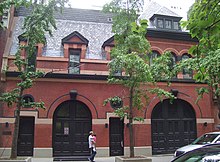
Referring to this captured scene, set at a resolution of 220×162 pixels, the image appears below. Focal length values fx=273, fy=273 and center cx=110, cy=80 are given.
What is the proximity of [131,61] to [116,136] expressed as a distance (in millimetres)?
7453

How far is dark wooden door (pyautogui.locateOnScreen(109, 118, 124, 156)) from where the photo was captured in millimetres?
18531

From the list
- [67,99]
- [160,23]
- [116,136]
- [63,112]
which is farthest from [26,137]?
[160,23]

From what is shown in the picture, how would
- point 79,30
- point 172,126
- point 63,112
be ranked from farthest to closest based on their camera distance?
1. point 79,30
2. point 172,126
3. point 63,112

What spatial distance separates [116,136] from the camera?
18766mm

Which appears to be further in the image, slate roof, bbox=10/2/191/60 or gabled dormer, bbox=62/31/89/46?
slate roof, bbox=10/2/191/60

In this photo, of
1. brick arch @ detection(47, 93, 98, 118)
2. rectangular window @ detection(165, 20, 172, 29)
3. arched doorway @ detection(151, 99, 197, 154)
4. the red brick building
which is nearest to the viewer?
the red brick building

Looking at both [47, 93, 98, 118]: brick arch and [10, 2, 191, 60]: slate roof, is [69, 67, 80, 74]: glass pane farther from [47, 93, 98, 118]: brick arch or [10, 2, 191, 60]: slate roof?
[47, 93, 98, 118]: brick arch

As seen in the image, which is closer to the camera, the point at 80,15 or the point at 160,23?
the point at 160,23

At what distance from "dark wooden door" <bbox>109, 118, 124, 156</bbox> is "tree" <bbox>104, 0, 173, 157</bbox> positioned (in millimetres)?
4634

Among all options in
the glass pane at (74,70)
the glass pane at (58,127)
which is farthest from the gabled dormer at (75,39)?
the glass pane at (58,127)

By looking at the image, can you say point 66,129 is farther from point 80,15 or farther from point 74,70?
point 80,15

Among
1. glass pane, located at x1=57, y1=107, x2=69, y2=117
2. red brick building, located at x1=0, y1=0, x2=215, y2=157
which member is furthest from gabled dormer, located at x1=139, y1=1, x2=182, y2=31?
glass pane, located at x1=57, y1=107, x2=69, y2=117

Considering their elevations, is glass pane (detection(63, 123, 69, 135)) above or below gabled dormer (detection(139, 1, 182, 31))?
below

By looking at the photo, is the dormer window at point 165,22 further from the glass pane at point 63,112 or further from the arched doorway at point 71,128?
the glass pane at point 63,112
